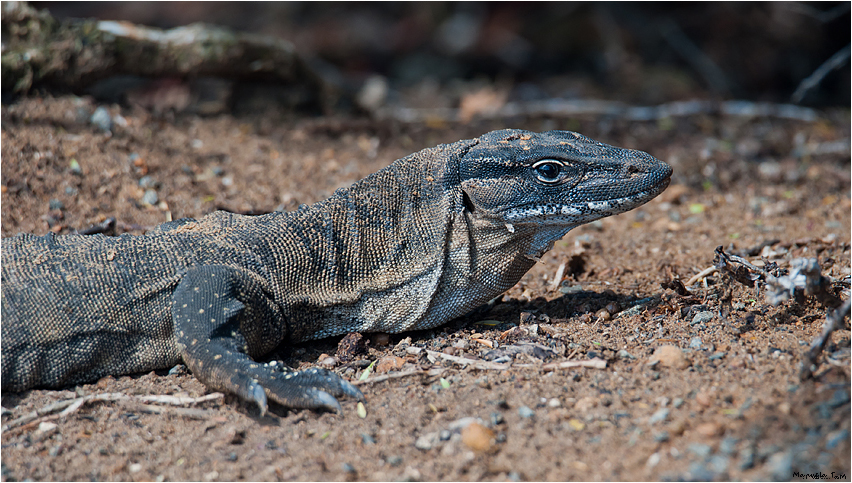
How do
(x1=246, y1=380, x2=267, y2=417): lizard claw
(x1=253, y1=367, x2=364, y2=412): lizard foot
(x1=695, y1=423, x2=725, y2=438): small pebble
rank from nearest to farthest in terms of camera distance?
1. (x1=695, y1=423, x2=725, y2=438): small pebble
2. (x1=246, y1=380, x2=267, y2=417): lizard claw
3. (x1=253, y1=367, x2=364, y2=412): lizard foot

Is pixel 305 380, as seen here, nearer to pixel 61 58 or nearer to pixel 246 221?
pixel 246 221

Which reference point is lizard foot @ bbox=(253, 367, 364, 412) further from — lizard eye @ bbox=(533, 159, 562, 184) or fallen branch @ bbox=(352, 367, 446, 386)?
lizard eye @ bbox=(533, 159, 562, 184)

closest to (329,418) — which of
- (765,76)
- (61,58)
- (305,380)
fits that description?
(305,380)

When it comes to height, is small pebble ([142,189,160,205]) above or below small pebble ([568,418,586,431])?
above

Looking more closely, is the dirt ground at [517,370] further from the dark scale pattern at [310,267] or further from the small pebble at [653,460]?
the dark scale pattern at [310,267]

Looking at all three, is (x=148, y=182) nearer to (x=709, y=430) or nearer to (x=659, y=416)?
(x=659, y=416)

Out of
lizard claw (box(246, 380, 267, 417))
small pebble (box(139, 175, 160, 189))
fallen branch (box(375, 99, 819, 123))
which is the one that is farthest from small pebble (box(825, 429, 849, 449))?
fallen branch (box(375, 99, 819, 123))

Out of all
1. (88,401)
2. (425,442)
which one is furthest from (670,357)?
(88,401)
